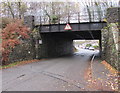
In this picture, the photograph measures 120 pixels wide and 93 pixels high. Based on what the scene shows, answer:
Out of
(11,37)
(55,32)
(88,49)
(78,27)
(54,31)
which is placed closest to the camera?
(11,37)

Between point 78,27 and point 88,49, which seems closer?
point 78,27

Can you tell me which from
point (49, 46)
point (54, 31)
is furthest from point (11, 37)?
point (49, 46)

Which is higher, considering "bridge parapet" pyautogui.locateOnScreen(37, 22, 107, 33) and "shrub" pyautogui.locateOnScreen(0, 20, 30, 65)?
"bridge parapet" pyautogui.locateOnScreen(37, 22, 107, 33)

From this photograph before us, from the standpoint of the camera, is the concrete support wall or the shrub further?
the concrete support wall

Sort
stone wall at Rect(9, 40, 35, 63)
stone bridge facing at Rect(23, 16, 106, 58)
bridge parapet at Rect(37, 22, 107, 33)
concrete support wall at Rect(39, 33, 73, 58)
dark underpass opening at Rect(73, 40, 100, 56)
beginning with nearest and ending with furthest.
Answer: stone wall at Rect(9, 40, 35, 63), bridge parapet at Rect(37, 22, 107, 33), stone bridge facing at Rect(23, 16, 106, 58), concrete support wall at Rect(39, 33, 73, 58), dark underpass opening at Rect(73, 40, 100, 56)

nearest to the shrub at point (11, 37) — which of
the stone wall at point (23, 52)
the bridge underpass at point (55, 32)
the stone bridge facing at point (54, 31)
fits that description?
the stone wall at point (23, 52)

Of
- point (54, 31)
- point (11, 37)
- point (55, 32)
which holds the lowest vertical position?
point (11, 37)

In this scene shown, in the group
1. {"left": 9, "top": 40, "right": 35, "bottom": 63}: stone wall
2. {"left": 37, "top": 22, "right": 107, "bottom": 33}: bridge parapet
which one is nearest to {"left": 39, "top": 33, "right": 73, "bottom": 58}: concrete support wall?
{"left": 37, "top": 22, "right": 107, "bottom": 33}: bridge parapet

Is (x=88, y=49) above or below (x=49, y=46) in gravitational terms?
below

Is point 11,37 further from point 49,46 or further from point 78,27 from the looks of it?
point 78,27

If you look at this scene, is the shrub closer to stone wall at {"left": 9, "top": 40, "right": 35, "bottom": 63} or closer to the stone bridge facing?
stone wall at {"left": 9, "top": 40, "right": 35, "bottom": 63}

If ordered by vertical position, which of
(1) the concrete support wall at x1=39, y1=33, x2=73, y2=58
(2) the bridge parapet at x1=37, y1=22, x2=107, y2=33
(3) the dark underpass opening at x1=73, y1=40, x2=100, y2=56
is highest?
(2) the bridge parapet at x1=37, y1=22, x2=107, y2=33

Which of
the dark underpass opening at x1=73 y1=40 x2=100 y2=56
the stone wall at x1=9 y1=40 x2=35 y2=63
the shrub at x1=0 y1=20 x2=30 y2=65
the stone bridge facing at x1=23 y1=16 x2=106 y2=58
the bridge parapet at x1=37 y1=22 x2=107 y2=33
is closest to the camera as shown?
the shrub at x1=0 y1=20 x2=30 y2=65

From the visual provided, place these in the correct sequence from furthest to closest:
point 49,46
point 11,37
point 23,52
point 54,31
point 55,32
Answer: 1. point 49,46
2. point 55,32
3. point 54,31
4. point 23,52
5. point 11,37
